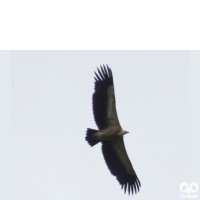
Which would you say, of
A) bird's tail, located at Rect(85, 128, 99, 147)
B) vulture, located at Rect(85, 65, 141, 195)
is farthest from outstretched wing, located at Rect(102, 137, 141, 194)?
bird's tail, located at Rect(85, 128, 99, 147)

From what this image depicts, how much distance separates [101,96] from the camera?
13141mm

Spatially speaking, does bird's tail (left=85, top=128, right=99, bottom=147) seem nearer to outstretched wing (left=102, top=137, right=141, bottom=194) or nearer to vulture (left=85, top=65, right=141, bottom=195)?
vulture (left=85, top=65, right=141, bottom=195)

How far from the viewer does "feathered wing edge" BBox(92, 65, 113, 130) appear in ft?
43.1

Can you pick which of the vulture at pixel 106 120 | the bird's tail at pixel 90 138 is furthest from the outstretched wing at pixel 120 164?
the bird's tail at pixel 90 138

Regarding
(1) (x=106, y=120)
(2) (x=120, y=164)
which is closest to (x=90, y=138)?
(1) (x=106, y=120)

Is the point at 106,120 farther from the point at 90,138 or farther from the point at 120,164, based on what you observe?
the point at 120,164

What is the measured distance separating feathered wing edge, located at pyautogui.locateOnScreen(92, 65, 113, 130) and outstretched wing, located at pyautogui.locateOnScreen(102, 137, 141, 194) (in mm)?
849

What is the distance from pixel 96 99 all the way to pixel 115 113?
76cm

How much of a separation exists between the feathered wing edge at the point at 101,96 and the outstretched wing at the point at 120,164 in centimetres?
85

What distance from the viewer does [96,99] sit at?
13117 millimetres
